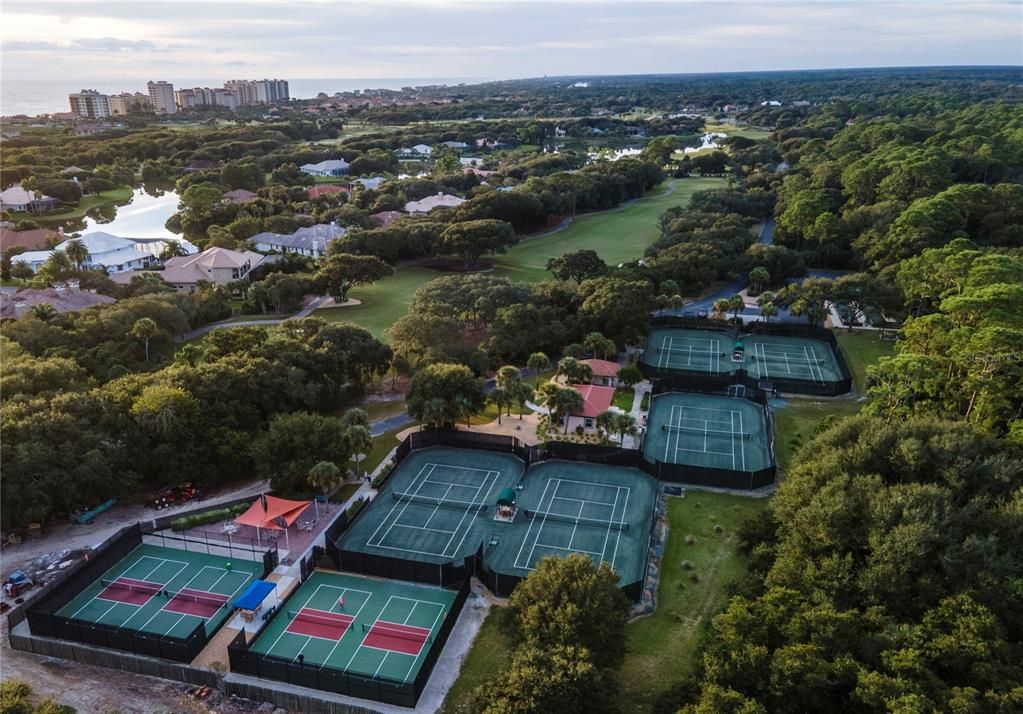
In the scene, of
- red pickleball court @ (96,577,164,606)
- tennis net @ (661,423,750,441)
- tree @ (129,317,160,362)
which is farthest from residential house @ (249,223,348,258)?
red pickleball court @ (96,577,164,606)

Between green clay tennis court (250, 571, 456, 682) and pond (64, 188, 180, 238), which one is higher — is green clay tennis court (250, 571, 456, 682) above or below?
below

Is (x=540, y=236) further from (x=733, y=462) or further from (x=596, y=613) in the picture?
(x=596, y=613)

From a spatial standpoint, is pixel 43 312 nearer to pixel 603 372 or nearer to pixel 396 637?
pixel 603 372

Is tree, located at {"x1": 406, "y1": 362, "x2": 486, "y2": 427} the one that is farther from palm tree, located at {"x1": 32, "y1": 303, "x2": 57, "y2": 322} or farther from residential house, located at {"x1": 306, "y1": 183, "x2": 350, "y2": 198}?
residential house, located at {"x1": 306, "y1": 183, "x2": 350, "y2": 198}

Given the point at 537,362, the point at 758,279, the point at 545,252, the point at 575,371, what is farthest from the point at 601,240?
the point at 575,371

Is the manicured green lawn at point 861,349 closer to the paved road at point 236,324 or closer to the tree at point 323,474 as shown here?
the tree at point 323,474

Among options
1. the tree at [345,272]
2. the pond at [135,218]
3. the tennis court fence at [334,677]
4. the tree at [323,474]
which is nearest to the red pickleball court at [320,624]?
the tennis court fence at [334,677]
